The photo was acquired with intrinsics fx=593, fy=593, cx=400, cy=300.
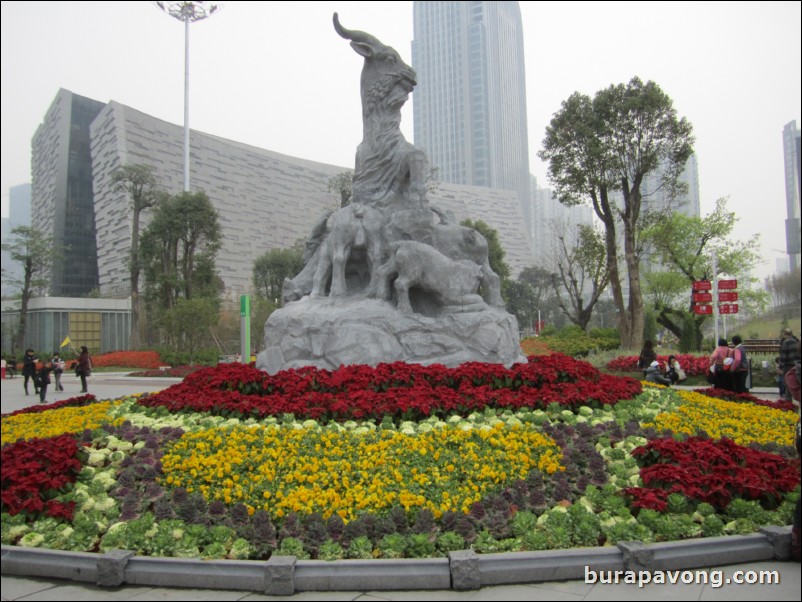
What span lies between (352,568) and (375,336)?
551cm

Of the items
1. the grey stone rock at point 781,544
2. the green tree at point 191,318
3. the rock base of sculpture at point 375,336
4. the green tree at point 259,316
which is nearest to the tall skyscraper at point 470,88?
the green tree at point 259,316

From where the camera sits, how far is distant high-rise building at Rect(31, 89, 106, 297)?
50.7 metres

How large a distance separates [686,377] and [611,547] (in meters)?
14.7

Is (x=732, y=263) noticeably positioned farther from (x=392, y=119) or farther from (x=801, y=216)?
(x=801, y=216)

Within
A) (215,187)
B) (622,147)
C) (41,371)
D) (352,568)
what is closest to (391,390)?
(352,568)

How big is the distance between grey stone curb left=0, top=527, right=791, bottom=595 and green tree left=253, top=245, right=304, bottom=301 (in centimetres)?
4096

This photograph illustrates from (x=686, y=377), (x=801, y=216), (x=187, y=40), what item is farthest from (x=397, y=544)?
(x=187, y=40)

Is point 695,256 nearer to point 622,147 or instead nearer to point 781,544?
point 622,147

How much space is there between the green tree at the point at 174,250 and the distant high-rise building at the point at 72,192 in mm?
21716

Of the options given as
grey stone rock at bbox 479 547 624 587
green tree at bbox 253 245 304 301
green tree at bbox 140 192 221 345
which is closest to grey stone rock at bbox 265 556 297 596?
grey stone rock at bbox 479 547 624 587

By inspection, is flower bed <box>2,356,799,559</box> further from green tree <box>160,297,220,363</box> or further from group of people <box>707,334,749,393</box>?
green tree <box>160,297,220,363</box>

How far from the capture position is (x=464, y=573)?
3.48 metres

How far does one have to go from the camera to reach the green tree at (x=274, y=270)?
147ft

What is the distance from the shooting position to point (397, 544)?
148 inches
